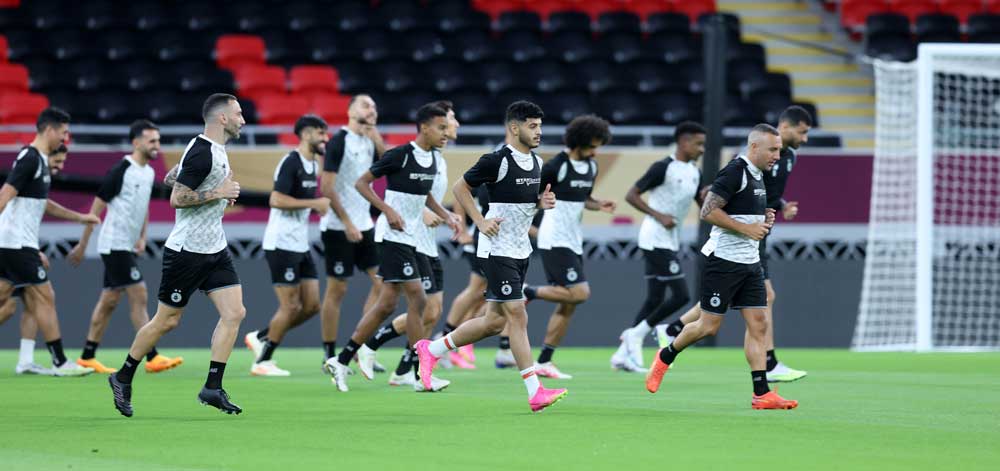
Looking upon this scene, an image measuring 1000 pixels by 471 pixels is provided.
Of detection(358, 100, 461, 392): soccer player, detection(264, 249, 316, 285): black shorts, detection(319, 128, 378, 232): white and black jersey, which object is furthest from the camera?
detection(264, 249, 316, 285): black shorts

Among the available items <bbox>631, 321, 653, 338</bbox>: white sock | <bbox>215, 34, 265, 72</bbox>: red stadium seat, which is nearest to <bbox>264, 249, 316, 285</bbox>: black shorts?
<bbox>631, 321, 653, 338</bbox>: white sock

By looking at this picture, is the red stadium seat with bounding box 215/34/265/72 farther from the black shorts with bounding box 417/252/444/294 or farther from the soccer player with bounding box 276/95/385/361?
the black shorts with bounding box 417/252/444/294

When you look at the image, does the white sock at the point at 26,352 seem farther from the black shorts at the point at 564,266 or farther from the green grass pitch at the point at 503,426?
the black shorts at the point at 564,266

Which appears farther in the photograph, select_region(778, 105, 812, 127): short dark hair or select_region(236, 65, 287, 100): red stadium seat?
select_region(236, 65, 287, 100): red stadium seat

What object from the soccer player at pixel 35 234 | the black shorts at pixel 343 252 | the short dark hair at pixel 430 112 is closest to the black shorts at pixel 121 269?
the soccer player at pixel 35 234

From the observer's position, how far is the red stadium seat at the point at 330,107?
20.4 metres

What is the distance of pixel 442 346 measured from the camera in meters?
9.79

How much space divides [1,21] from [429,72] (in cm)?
693

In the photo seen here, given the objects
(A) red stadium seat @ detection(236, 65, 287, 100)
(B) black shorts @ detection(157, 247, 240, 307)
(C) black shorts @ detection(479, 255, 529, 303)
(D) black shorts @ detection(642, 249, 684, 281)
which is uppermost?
(A) red stadium seat @ detection(236, 65, 287, 100)

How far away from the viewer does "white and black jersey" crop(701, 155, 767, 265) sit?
9227mm

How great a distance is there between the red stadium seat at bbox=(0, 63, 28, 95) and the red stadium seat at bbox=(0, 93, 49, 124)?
0.81 m

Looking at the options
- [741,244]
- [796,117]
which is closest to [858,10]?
[796,117]

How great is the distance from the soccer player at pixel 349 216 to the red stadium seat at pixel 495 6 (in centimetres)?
1162

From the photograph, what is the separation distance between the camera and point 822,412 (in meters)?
8.73
